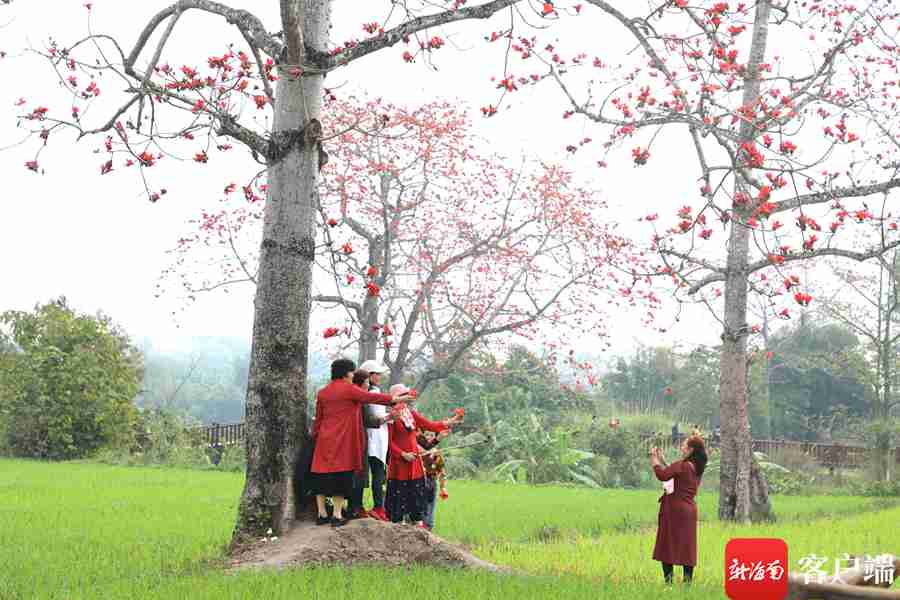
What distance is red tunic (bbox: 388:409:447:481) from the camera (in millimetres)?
10258

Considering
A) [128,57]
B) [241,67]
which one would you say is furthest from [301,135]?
[128,57]

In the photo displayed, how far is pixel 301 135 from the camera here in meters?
9.95

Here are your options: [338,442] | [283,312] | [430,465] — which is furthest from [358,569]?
[283,312]

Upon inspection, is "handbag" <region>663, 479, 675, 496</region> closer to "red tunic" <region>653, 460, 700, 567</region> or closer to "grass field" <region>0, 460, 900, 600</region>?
"red tunic" <region>653, 460, 700, 567</region>

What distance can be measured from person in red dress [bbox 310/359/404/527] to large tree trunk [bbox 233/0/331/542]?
0.40 metres

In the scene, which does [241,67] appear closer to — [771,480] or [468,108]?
[468,108]

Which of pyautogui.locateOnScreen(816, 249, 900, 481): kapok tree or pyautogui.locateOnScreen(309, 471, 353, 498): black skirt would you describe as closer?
pyautogui.locateOnScreen(309, 471, 353, 498): black skirt

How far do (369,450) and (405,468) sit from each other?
0.46m

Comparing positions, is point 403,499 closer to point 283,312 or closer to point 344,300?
point 283,312

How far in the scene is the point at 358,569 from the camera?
852cm

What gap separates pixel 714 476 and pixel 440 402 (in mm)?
8398

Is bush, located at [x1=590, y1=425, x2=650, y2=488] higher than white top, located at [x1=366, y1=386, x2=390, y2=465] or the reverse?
the reverse

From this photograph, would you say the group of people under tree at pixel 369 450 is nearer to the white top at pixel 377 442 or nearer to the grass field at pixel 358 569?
the white top at pixel 377 442

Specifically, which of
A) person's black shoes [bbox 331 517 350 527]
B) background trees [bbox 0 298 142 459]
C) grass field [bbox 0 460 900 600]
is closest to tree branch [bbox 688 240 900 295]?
grass field [bbox 0 460 900 600]
